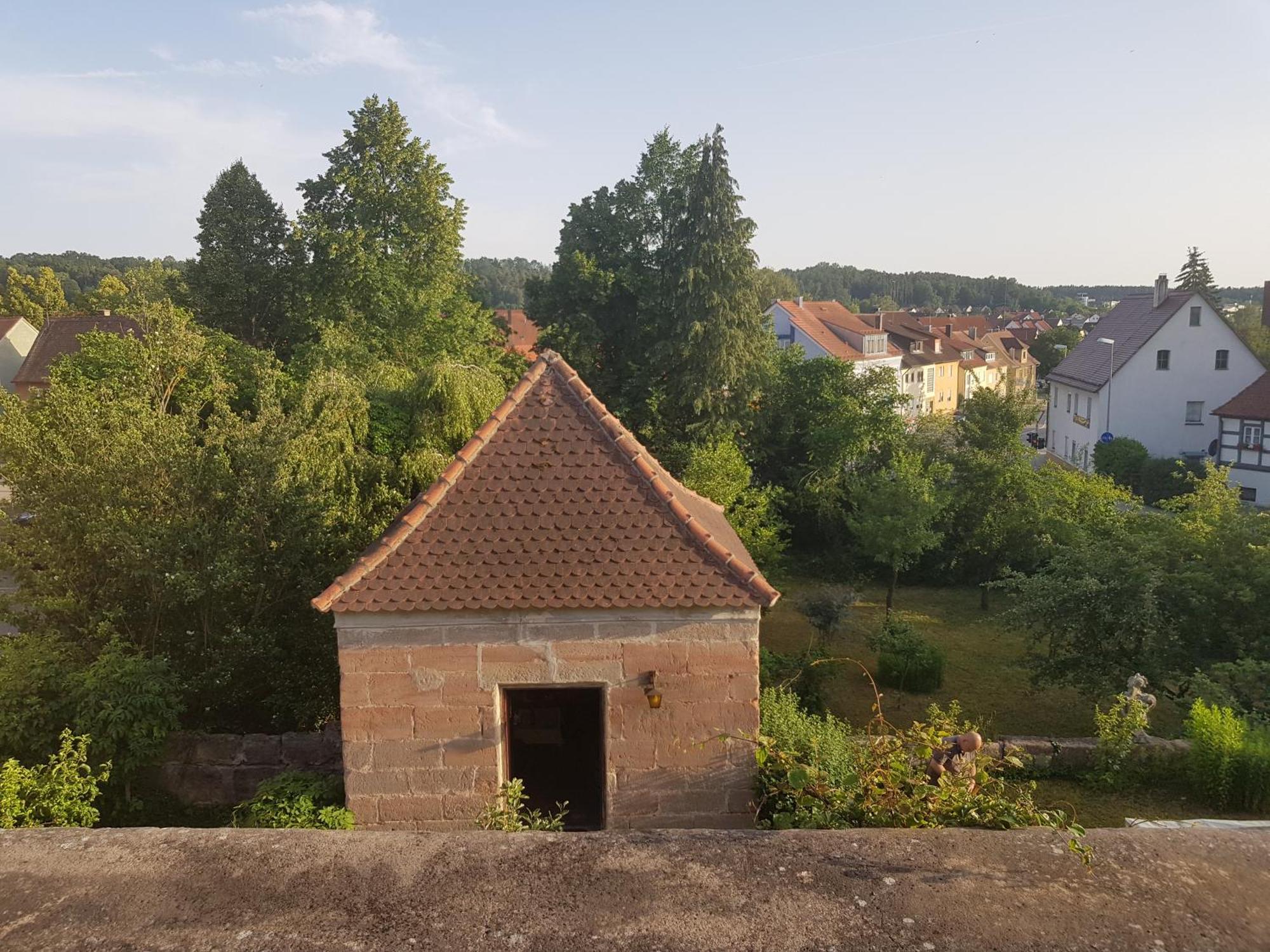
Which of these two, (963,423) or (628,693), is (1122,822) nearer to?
(628,693)

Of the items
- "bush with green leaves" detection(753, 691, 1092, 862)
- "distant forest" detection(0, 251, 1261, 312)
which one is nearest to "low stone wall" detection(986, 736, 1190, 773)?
"bush with green leaves" detection(753, 691, 1092, 862)

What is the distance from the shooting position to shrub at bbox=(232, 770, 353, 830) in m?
7.48

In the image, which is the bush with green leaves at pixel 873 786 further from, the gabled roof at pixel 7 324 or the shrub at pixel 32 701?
the gabled roof at pixel 7 324

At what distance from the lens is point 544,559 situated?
Answer: 7660 mm

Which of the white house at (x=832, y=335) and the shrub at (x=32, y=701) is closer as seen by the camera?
the shrub at (x=32, y=701)

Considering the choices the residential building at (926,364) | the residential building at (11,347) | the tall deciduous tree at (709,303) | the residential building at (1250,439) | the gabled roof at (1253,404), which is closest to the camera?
the tall deciduous tree at (709,303)

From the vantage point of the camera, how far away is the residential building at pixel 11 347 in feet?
169

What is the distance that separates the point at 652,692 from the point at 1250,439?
117 ft

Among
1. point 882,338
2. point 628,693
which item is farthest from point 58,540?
point 882,338

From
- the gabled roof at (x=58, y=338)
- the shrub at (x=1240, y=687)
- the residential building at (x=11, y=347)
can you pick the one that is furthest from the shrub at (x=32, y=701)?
the residential building at (x=11, y=347)

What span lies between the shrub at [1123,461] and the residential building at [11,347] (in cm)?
5802

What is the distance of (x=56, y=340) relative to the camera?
46531 millimetres

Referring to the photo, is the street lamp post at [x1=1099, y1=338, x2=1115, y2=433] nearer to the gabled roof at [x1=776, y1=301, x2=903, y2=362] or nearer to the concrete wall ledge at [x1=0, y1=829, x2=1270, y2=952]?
the gabled roof at [x1=776, y1=301, x2=903, y2=362]

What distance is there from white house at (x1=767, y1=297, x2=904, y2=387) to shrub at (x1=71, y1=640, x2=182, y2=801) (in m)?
47.0
